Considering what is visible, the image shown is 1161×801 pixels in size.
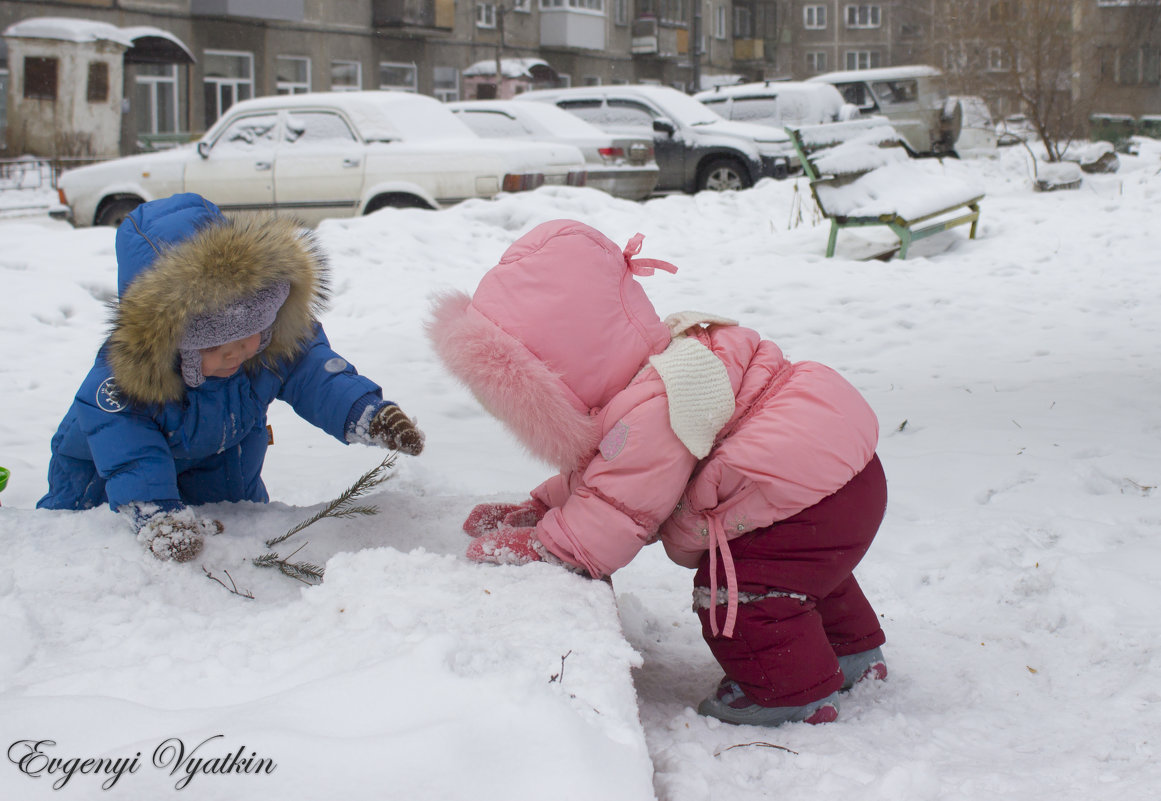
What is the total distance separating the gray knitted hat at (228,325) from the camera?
2223 mm

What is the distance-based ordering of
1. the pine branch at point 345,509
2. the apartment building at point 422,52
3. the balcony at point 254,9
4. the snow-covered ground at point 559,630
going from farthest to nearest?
1. the balcony at point 254,9
2. the apartment building at point 422,52
3. the pine branch at point 345,509
4. the snow-covered ground at point 559,630

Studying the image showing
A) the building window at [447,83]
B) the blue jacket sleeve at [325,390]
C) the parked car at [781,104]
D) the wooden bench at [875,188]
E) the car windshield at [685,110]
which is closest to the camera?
the blue jacket sleeve at [325,390]

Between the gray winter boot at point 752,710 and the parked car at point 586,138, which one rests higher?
the parked car at point 586,138

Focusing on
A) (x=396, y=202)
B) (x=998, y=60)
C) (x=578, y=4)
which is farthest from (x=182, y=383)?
(x=578, y=4)

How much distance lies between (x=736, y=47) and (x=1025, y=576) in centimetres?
4402

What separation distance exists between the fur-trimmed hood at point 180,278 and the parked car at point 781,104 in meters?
13.5

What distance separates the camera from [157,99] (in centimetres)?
2259

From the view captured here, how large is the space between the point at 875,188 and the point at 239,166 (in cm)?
534

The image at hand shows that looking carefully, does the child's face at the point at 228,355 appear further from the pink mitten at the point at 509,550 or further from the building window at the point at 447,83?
the building window at the point at 447,83

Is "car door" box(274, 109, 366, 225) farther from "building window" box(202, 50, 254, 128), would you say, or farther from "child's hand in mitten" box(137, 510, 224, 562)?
"building window" box(202, 50, 254, 128)

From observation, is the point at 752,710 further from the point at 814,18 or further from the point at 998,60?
the point at 814,18

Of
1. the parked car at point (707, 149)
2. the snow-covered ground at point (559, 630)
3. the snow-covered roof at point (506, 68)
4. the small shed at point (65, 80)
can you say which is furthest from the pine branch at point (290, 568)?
the snow-covered roof at point (506, 68)

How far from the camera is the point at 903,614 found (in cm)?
268

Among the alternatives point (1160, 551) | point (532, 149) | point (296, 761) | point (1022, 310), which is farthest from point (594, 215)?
point (296, 761)
